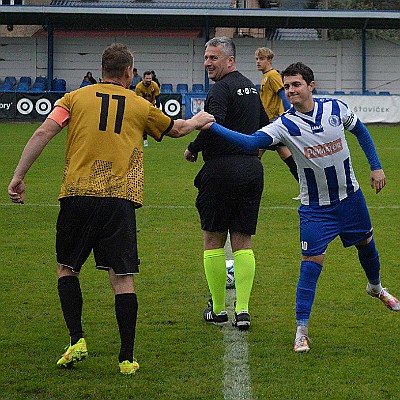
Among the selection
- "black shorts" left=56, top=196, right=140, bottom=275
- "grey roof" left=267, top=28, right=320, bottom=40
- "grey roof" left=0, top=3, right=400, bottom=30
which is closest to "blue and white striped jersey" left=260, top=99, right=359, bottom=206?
"black shorts" left=56, top=196, right=140, bottom=275

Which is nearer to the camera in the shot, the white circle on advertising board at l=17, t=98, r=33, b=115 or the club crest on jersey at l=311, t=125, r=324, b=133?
the club crest on jersey at l=311, t=125, r=324, b=133

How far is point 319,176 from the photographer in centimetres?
592

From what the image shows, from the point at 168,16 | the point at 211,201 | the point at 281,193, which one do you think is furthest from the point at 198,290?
the point at 168,16

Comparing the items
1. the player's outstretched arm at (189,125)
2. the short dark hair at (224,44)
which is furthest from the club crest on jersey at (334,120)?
the short dark hair at (224,44)

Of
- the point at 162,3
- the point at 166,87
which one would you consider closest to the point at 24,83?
the point at 166,87

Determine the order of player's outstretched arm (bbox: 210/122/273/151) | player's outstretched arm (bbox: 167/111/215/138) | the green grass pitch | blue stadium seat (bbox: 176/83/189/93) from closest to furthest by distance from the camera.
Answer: the green grass pitch
player's outstretched arm (bbox: 167/111/215/138)
player's outstretched arm (bbox: 210/122/273/151)
blue stadium seat (bbox: 176/83/189/93)

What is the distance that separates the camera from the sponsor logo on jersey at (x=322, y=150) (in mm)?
5863

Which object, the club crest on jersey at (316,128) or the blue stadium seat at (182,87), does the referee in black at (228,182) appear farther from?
the blue stadium seat at (182,87)

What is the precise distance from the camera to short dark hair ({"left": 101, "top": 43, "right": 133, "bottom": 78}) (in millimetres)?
5336

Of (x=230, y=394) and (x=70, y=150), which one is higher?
(x=70, y=150)

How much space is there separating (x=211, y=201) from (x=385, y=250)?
348cm

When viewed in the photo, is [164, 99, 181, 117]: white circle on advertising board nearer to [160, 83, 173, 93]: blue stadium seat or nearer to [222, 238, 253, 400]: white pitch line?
[160, 83, 173, 93]: blue stadium seat

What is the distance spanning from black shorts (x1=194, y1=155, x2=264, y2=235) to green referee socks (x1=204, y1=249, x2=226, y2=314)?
7.4 inches

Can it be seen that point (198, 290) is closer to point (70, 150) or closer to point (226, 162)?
point (226, 162)
